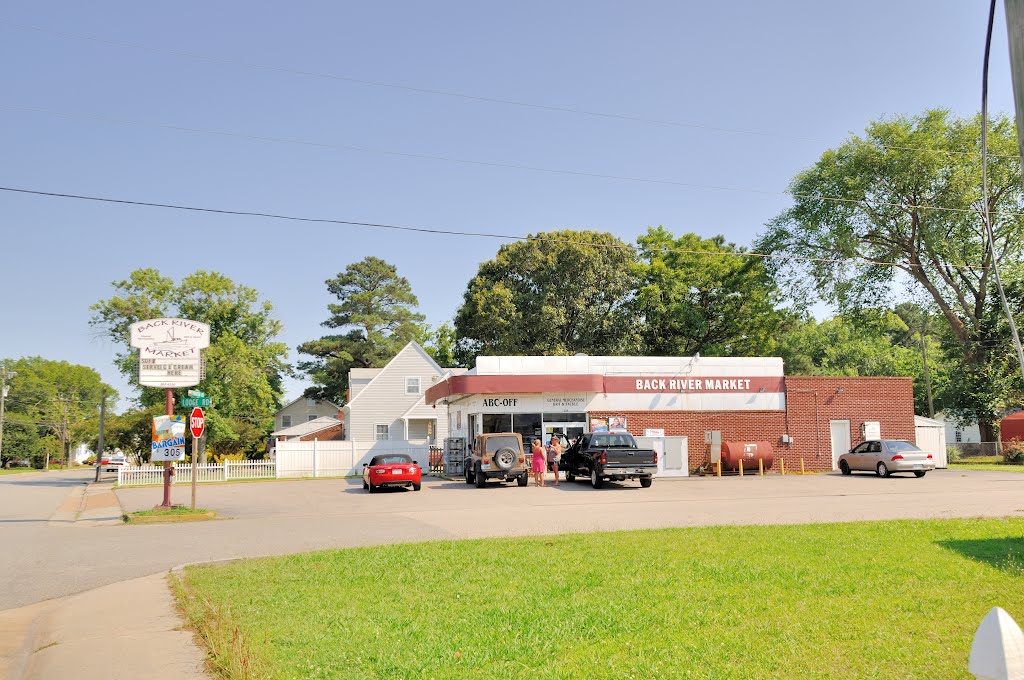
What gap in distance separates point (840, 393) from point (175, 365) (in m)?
29.4

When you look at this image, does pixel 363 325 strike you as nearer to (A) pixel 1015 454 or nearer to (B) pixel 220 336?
(B) pixel 220 336

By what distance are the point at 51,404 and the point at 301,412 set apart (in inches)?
1602

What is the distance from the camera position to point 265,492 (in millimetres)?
29344

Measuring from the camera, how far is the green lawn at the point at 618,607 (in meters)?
5.93

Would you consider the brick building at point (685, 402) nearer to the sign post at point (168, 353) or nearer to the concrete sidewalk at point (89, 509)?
the sign post at point (168, 353)

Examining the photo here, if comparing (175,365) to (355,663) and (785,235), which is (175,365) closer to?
(355,663)

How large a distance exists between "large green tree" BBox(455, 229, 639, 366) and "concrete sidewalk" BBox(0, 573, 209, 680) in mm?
47080

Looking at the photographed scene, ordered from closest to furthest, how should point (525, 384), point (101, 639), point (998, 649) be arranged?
point (998, 649)
point (101, 639)
point (525, 384)

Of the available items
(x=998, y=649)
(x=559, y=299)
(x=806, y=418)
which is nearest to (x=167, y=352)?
(x=998, y=649)

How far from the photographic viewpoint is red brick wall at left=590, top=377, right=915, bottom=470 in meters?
35.4

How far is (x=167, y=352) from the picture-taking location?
22469 mm

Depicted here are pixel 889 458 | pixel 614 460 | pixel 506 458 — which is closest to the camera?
pixel 614 460

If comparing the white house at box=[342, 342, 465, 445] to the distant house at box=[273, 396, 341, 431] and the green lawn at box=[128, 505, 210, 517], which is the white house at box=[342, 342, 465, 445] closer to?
the distant house at box=[273, 396, 341, 431]

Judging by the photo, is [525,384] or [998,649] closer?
[998,649]
